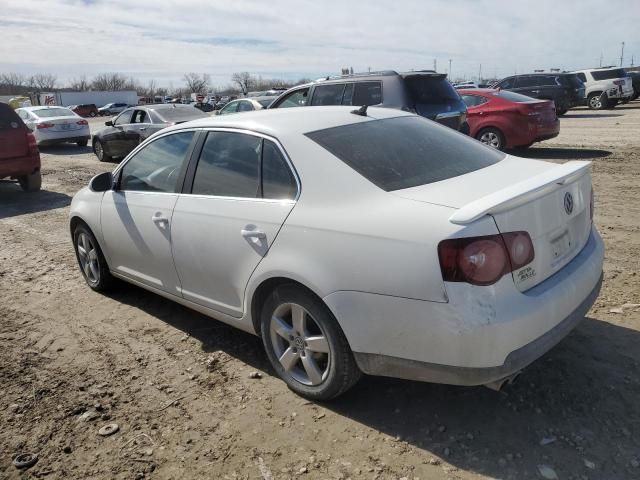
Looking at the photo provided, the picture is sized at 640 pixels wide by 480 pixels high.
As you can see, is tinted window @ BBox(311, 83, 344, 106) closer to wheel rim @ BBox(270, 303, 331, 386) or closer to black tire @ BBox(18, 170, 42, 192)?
black tire @ BBox(18, 170, 42, 192)

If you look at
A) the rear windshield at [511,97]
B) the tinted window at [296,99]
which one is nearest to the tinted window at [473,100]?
the rear windshield at [511,97]

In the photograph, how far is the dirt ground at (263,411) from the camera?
2.64 metres

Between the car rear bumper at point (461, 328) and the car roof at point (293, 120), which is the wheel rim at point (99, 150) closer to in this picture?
the car roof at point (293, 120)

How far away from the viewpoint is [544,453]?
2600 millimetres

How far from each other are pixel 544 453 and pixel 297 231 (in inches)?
64.3

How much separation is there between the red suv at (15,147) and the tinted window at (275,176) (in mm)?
8473

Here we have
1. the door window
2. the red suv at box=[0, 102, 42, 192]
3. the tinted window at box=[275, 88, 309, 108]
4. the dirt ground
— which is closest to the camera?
the dirt ground

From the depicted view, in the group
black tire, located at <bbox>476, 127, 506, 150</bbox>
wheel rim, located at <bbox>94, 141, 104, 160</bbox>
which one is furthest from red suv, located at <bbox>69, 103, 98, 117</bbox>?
black tire, located at <bbox>476, 127, 506, 150</bbox>

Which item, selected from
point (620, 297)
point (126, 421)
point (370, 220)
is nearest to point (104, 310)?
point (126, 421)

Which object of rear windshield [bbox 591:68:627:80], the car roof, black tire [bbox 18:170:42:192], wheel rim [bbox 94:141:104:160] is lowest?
black tire [bbox 18:170:42:192]

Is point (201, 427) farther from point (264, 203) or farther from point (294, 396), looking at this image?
point (264, 203)

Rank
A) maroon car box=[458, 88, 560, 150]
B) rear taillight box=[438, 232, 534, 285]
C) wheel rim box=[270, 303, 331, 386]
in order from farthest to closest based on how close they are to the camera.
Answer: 1. maroon car box=[458, 88, 560, 150]
2. wheel rim box=[270, 303, 331, 386]
3. rear taillight box=[438, 232, 534, 285]

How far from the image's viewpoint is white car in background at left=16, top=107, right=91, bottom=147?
58.2 feet

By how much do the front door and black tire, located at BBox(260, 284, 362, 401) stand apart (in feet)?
3.58
